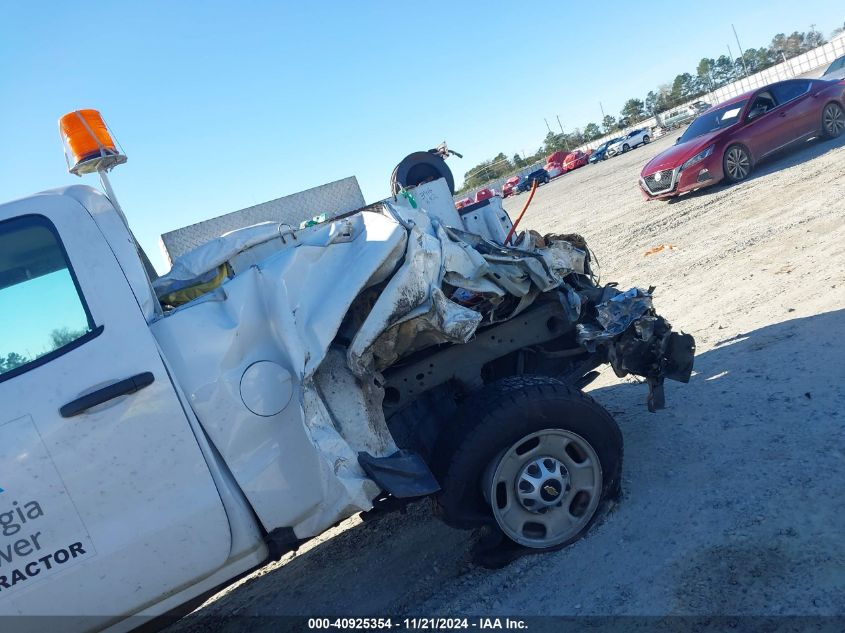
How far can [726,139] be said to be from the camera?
38.3 ft

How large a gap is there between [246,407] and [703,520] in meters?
2.22

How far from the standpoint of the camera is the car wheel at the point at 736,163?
458 inches

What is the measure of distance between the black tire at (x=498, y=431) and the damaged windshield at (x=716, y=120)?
1090 cm

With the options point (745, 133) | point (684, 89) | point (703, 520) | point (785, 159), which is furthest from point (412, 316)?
point (684, 89)

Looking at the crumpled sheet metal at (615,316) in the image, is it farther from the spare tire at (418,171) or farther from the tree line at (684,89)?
the tree line at (684,89)

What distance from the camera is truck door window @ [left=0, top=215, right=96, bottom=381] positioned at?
105 inches

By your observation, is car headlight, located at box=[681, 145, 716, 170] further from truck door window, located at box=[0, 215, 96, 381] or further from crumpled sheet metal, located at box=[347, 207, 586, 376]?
truck door window, located at box=[0, 215, 96, 381]

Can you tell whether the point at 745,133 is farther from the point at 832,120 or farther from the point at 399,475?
the point at 399,475

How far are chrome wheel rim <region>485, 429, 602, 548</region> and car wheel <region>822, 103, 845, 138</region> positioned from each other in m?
12.5

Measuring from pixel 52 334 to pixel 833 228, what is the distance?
24.0ft

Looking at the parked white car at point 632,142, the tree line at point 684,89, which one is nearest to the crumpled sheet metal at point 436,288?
the parked white car at point 632,142

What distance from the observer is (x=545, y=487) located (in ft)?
10.5

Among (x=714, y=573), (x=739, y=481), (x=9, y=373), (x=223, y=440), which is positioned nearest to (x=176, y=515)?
(x=223, y=440)

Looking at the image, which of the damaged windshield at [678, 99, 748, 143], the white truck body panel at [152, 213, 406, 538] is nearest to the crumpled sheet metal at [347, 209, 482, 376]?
the white truck body panel at [152, 213, 406, 538]
